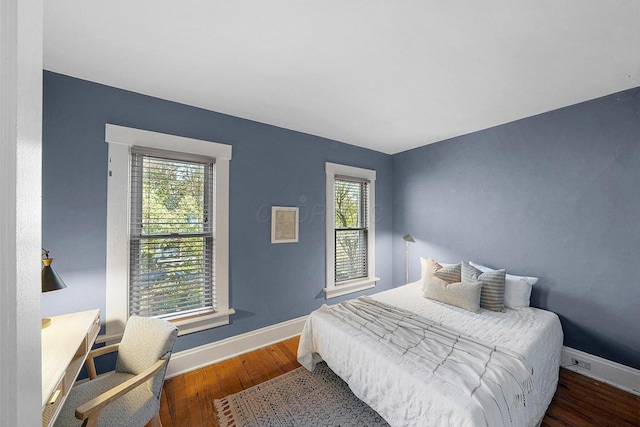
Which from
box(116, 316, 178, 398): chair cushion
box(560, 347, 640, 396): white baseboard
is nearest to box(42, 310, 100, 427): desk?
box(116, 316, 178, 398): chair cushion

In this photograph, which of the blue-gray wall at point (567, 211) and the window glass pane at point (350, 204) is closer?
the blue-gray wall at point (567, 211)

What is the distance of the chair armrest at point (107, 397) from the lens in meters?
1.17

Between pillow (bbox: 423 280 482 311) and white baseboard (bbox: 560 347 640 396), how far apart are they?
952 mm

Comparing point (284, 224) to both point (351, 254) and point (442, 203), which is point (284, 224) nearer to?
point (351, 254)

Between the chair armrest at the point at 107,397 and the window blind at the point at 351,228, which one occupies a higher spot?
the window blind at the point at 351,228

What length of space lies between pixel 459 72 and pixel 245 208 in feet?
7.48

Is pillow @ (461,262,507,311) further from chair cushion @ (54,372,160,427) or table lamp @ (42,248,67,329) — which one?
table lamp @ (42,248,67,329)

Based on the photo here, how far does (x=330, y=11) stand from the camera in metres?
1.38

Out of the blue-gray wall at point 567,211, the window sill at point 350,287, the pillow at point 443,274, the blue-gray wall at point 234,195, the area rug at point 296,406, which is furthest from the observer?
the window sill at point 350,287

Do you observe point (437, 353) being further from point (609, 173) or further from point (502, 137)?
point (502, 137)

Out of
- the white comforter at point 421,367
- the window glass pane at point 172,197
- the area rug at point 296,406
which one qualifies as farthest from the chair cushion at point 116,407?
the white comforter at point 421,367

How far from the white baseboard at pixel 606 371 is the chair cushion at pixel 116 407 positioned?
349cm

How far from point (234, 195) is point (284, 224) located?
0.67m

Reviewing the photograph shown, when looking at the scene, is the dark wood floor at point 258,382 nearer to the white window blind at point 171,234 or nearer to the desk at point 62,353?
the white window blind at point 171,234
